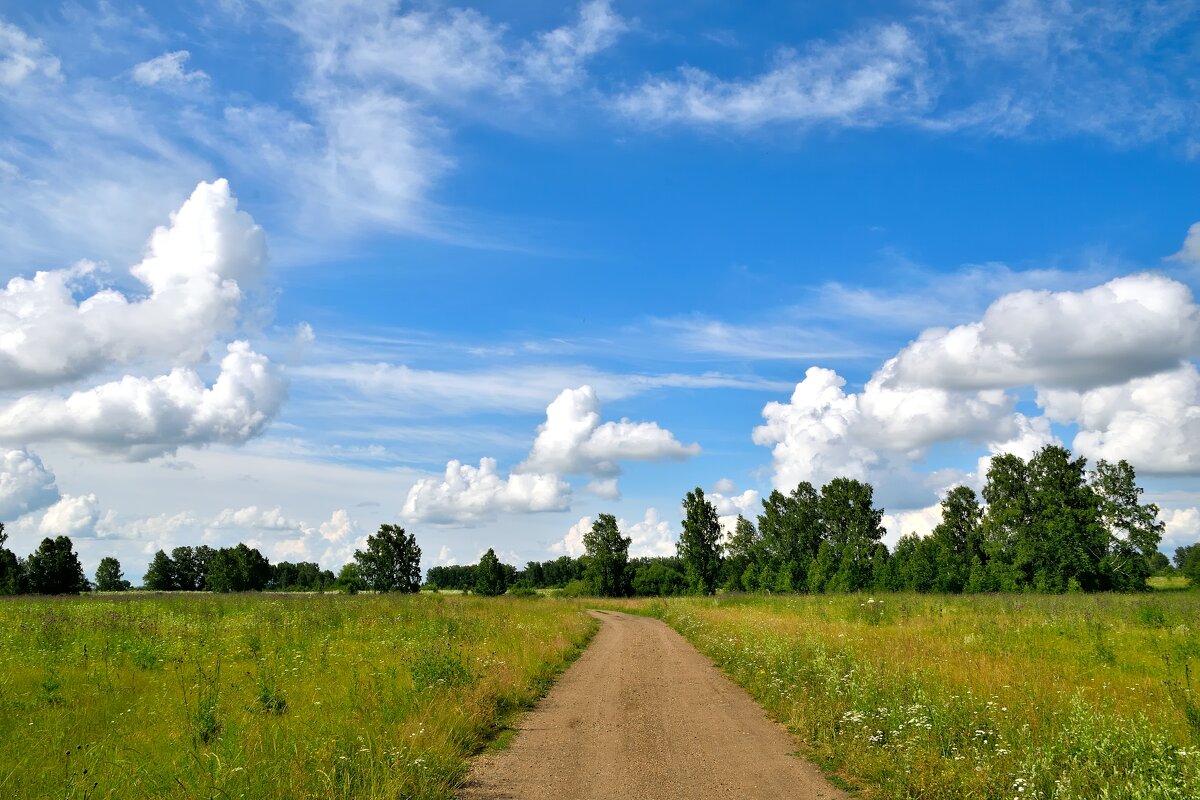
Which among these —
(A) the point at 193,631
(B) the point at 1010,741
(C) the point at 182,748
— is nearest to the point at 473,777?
(C) the point at 182,748

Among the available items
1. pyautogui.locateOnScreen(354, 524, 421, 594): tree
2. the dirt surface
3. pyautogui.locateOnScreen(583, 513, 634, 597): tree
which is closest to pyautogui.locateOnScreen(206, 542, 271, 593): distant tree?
pyautogui.locateOnScreen(354, 524, 421, 594): tree

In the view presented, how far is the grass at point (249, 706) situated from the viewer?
7293 mm

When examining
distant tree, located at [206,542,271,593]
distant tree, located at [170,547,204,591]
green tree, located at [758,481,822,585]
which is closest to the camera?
green tree, located at [758,481,822,585]

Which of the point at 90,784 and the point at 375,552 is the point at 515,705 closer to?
the point at 90,784

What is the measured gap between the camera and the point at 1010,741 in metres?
8.38

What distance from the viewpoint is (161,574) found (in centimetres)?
14125

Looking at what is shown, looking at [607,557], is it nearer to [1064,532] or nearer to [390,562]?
[390,562]

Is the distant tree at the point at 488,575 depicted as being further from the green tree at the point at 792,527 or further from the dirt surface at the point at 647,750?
the dirt surface at the point at 647,750

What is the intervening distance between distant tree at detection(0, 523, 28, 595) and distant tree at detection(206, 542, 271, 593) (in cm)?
3332

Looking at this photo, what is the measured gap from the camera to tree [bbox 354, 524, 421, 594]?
299 ft

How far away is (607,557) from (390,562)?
2981 centimetres

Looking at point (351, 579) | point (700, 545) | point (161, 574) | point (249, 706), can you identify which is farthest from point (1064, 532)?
point (161, 574)

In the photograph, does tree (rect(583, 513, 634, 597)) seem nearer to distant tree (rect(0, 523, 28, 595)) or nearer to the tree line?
the tree line

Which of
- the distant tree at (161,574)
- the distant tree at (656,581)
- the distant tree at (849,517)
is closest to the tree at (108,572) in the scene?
the distant tree at (161,574)
